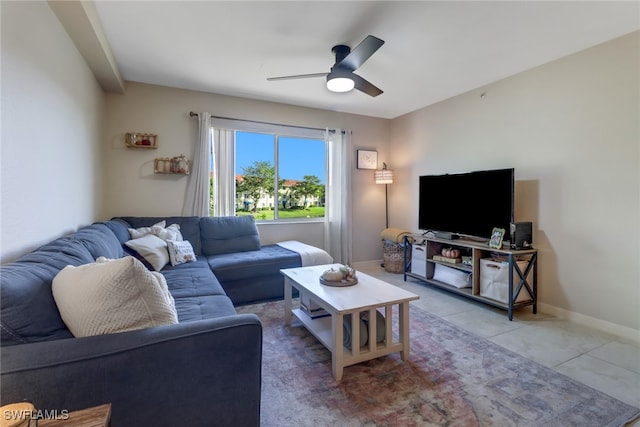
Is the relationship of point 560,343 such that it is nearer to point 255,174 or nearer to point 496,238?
point 496,238

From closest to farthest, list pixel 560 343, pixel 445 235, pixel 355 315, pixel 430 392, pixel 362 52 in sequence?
pixel 430 392 → pixel 355 315 → pixel 362 52 → pixel 560 343 → pixel 445 235

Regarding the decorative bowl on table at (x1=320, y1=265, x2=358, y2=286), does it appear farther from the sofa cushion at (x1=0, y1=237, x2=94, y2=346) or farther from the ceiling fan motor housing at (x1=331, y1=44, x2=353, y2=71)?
the ceiling fan motor housing at (x1=331, y1=44, x2=353, y2=71)

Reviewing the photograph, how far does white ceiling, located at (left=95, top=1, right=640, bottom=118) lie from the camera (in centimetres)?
207

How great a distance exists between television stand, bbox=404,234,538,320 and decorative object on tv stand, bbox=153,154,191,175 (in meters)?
3.11

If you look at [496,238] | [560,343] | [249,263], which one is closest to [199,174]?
[249,263]

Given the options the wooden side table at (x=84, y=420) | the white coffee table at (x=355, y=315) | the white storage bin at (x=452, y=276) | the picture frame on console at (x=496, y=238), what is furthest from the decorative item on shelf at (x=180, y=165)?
the picture frame on console at (x=496, y=238)

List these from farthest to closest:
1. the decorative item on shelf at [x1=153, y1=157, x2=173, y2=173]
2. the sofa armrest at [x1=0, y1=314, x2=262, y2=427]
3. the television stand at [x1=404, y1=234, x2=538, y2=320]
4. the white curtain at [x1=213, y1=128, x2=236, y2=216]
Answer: the white curtain at [x1=213, y1=128, x2=236, y2=216]
the decorative item on shelf at [x1=153, y1=157, x2=173, y2=173]
the television stand at [x1=404, y1=234, x2=538, y2=320]
the sofa armrest at [x1=0, y1=314, x2=262, y2=427]

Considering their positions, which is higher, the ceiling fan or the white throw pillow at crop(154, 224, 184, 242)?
the ceiling fan

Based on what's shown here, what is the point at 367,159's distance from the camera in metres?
4.81

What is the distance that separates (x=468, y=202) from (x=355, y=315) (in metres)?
2.23

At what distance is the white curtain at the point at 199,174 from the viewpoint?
144 inches

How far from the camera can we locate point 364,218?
191 inches

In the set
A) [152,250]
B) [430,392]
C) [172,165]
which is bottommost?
[430,392]

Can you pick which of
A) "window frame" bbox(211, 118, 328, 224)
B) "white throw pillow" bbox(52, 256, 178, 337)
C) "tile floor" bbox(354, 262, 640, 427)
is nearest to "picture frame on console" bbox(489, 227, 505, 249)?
"tile floor" bbox(354, 262, 640, 427)
